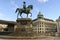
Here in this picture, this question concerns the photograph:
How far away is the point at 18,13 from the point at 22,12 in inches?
25.2

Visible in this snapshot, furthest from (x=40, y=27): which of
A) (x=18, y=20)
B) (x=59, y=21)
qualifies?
(x=59, y=21)

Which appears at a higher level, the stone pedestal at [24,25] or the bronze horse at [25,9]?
the bronze horse at [25,9]

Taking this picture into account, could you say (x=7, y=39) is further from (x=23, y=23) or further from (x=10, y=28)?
(x=23, y=23)

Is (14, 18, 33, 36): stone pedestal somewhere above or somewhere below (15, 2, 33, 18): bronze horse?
below

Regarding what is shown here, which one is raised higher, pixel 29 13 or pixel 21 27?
pixel 29 13

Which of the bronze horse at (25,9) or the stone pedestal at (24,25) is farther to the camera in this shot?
the bronze horse at (25,9)

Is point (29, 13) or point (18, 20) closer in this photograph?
point (18, 20)

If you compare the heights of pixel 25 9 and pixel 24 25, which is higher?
pixel 25 9

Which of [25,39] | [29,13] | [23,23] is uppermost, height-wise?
[29,13]

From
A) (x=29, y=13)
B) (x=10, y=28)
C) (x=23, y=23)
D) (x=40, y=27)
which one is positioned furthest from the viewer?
(x=40, y=27)

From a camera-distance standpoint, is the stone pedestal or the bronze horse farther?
the bronze horse

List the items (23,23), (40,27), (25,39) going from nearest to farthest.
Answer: (25,39)
(23,23)
(40,27)

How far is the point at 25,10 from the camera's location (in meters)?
21.3

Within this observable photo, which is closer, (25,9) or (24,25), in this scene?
(24,25)
